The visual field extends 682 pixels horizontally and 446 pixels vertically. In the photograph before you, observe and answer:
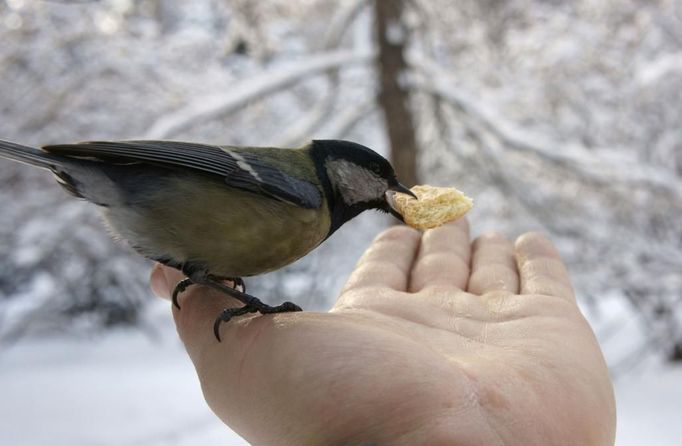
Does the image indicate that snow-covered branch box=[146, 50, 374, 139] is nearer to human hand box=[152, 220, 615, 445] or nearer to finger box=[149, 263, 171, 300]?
finger box=[149, 263, 171, 300]

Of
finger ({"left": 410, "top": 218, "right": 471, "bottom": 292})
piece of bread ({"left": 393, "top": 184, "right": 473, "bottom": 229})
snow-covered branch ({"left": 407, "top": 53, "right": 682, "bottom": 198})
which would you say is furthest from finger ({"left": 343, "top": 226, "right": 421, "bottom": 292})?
snow-covered branch ({"left": 407, "top": 53, "right": 682, "bottom": 198})

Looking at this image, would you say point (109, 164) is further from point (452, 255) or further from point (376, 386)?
point (452, 255)

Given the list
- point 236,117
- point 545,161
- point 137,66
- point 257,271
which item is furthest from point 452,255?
point 137,66

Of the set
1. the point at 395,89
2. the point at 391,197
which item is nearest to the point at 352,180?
the point at 391,197

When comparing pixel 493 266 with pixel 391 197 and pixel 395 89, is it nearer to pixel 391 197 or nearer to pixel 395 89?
pixel 391 197

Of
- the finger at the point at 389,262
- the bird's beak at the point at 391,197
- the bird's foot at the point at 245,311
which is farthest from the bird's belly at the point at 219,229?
the finger at the point at 389,262

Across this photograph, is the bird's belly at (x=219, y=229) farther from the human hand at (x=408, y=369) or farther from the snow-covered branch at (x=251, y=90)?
the snow-covered branch at (x=251, y=90)

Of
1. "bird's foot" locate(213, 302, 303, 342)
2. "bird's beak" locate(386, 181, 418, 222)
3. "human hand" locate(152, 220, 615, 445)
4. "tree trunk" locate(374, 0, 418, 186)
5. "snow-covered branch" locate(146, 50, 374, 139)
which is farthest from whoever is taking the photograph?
"tree trunk" locate(374, 0, 418, 186)
